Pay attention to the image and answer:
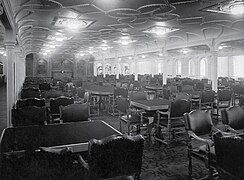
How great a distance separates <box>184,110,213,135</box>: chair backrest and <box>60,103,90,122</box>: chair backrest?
164 centimetres

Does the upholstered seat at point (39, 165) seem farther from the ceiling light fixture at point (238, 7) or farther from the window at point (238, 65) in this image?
the window at point (238, 65)

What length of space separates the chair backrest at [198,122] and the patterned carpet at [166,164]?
25.2 inches

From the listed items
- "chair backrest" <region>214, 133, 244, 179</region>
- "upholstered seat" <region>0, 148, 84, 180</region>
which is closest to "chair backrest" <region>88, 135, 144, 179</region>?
"upholstered seat" <region>0, 148, 84, 180</region>

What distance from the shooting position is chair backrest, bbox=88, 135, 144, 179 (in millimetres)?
1952

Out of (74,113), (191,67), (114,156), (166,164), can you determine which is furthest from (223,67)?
(114,156)

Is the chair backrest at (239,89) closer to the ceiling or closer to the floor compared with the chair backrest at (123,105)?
closer to the ceiling

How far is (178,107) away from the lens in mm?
4473

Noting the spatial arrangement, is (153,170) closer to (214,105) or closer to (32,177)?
(32,177)

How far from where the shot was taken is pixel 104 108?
9.39 m

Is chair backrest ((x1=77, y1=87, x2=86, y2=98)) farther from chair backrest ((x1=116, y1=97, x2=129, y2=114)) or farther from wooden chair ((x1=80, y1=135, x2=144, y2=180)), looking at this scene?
wooden chair ((x1=80, y1=135, x2=144, y2=180))

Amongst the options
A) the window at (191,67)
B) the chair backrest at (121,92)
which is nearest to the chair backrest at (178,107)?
the chair backrest at (121,92)

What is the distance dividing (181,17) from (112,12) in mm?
1956

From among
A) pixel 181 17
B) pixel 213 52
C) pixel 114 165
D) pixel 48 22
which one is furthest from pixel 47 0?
pixel 213 52

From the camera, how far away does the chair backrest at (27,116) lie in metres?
3.63
